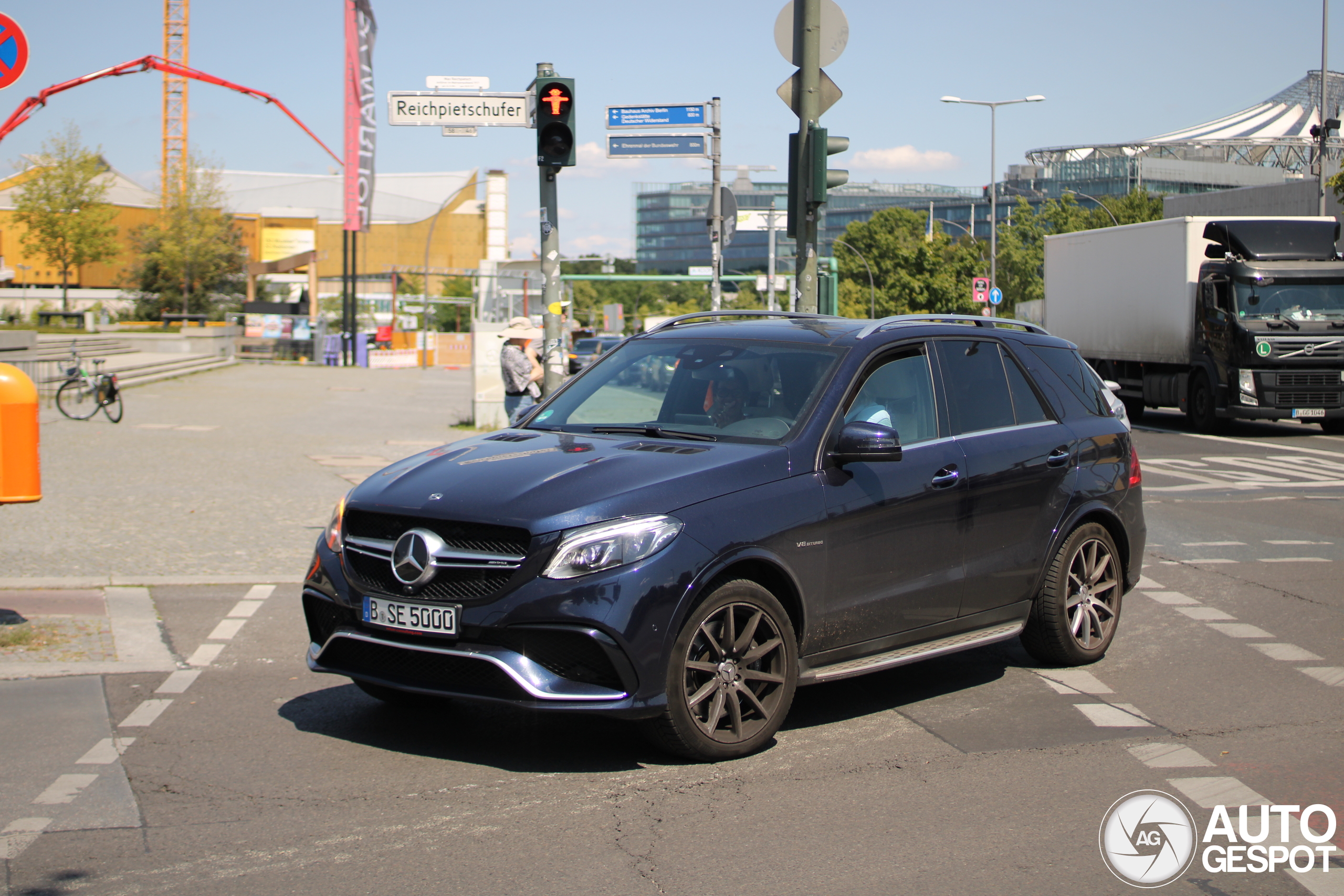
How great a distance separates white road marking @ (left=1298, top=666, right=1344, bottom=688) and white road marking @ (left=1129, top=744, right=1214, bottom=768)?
155cm

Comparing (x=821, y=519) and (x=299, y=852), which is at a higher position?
(x=821, y=519)

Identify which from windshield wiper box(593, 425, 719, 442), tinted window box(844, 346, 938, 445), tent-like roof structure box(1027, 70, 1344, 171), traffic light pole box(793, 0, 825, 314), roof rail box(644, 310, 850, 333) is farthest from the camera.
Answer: tent-like roof structure box(1027, 70, 1344, 171)

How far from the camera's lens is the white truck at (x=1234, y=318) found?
2062cm

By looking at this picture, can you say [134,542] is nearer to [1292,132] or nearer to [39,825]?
[39,825]

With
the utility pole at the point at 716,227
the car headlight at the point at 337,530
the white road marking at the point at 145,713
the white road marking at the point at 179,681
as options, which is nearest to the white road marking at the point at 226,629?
the white road marking at the point at 179,681

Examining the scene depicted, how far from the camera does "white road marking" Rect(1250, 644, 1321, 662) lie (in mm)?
6816

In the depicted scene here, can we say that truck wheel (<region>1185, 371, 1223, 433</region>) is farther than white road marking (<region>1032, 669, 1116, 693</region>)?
Yes

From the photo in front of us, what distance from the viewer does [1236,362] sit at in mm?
20891

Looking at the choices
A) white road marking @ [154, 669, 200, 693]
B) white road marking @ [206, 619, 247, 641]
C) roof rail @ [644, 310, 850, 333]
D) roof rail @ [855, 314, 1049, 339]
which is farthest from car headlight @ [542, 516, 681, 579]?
white road marking @ [206, 619, 247, 641]

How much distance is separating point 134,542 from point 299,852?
675 cm

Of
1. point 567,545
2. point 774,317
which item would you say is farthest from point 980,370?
point 567,545

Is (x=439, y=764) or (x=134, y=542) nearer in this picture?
(x=439, y=764)

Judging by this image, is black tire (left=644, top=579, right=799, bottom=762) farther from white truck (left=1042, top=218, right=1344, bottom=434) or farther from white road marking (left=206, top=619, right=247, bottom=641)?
white truck (left=1042, top=218, right=1344, bottom=434)

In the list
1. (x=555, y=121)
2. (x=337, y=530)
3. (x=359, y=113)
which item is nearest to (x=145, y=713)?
(x=337, y=530)
